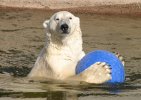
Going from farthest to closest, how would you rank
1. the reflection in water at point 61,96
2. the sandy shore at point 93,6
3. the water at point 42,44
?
the sandy shore at point 93,6 < the water at point 42,44 < the reflection in water at point 61,96

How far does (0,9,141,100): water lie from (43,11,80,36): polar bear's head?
691mm

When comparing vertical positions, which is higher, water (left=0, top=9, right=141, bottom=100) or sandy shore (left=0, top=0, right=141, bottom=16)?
sandy shore (left=0, top=0, right=141, bottom=16)

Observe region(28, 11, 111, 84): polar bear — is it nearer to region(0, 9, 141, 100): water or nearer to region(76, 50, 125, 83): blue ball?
region(0, 9, 141, 100): water

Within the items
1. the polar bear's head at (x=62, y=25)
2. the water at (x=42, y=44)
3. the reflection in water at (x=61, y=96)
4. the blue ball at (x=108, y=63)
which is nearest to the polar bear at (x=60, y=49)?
the polar bear's head at (x=62, y=25)

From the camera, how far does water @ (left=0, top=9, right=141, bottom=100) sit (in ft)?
23.0

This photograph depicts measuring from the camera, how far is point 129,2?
15844mm

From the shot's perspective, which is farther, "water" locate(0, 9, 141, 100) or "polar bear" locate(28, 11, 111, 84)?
"polar bear" locate(28, 11, 111, 84)

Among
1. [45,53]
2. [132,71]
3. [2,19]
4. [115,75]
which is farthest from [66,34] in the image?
[2,19]

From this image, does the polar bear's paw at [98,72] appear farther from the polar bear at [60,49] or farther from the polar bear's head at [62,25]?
the polar bear's head at [62,25]

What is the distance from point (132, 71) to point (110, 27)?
4619mm

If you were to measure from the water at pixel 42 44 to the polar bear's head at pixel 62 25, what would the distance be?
69 cm

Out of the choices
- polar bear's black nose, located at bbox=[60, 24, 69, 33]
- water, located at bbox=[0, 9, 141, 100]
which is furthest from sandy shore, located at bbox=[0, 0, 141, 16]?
polar bear's black nose, located at bbox=[60, 24, 69, 33]

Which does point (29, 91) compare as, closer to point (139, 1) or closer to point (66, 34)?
point (66, 34)

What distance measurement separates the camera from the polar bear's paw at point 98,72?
7203 millimetres
